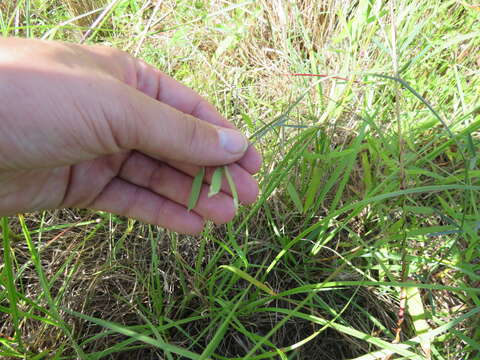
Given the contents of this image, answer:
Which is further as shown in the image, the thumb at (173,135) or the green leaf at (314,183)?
the green leaf at (314,183)

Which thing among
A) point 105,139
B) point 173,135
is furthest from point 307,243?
point 105,139

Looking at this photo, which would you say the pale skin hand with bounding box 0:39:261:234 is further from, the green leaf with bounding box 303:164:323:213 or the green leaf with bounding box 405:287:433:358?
the green leaf with bounding box 405:287:433:358

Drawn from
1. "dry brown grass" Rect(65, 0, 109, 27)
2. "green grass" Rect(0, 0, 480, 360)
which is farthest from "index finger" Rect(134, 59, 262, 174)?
"dry brown grass" Rect(65, 0, 109, 27)

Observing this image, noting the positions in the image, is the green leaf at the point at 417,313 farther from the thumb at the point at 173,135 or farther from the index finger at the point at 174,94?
the index finger at the point at 174,94

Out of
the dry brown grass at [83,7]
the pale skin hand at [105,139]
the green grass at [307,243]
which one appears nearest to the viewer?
the pale skin hand at [105,139]

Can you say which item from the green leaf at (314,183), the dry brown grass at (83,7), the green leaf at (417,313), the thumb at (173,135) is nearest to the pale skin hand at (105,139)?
the thumb at (173,135)

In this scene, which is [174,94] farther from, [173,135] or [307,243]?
[307,243]
